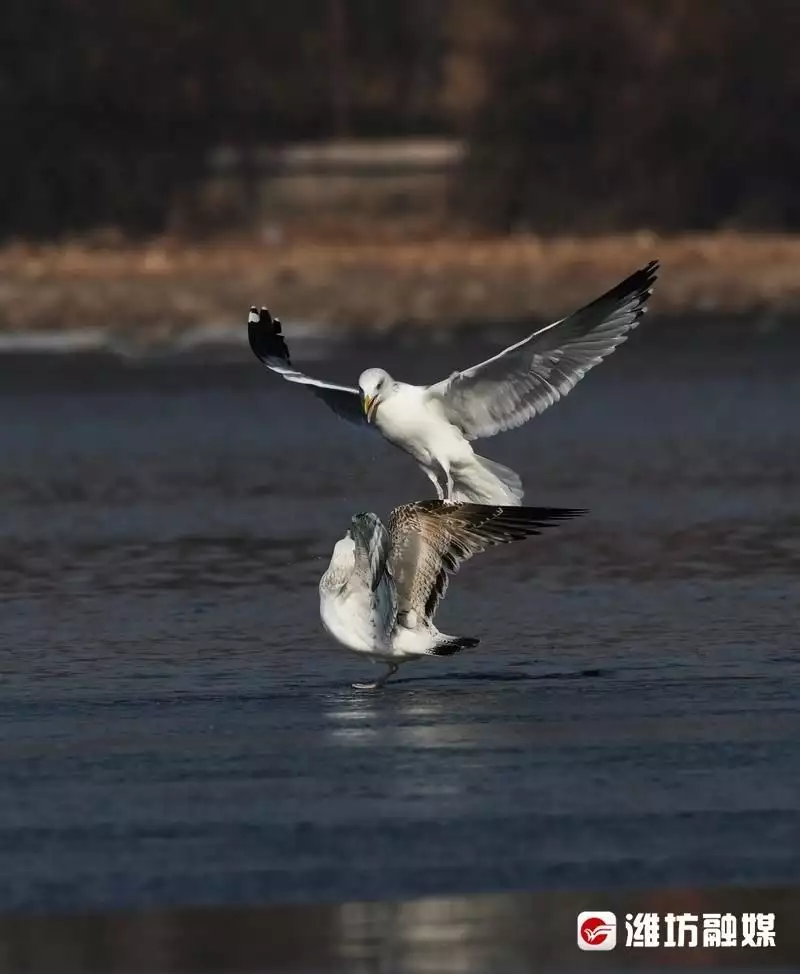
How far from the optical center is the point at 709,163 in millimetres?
47906

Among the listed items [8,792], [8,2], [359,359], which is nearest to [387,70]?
[8,2]

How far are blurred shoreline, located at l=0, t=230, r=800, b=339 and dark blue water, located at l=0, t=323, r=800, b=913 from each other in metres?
11.1

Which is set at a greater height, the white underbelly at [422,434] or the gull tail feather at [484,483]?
the white underbelly at [422,434]

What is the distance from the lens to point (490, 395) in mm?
11547

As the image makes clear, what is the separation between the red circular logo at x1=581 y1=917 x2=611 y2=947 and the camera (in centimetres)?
678

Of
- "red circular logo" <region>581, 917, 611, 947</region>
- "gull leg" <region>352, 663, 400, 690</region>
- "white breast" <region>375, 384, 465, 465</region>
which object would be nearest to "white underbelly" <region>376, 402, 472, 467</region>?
"white breast" <region>375, 384, 465, 465</region>

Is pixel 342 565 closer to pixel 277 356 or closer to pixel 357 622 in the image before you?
pixel 357 622

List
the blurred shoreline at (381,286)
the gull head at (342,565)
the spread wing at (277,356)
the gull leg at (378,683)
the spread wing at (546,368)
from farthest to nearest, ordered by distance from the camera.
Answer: the blurred shoreline at (381,286)
the spread wing at (277,356)
the spread wing at (546,368)
the gull leg at (378,683)
the gull head at (342,565)

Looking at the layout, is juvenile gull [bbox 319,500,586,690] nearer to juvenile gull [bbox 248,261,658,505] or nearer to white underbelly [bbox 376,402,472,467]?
juvenile gull [bbox 248,261,658,505]

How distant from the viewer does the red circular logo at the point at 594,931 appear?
6.78 meters

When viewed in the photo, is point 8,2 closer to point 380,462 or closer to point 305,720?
point 380,462

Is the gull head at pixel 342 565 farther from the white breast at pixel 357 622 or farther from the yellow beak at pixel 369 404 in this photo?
the yellow beak at pixel 369 404

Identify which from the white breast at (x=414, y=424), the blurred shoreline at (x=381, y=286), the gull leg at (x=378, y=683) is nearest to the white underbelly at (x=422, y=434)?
the white breast at (x=414, y=424)

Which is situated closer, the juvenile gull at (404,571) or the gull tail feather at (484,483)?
the juvenile gull at (404,571)
